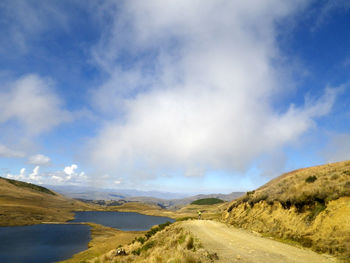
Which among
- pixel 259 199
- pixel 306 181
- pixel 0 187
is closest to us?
pixel 306 181

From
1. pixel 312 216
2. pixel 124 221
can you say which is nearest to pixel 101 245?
pixel 312 216

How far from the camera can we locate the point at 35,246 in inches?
2042

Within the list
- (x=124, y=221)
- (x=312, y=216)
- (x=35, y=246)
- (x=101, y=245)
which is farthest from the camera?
(x=124, y=221)

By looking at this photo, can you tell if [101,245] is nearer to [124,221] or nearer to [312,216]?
[312,216]

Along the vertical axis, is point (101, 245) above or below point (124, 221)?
above

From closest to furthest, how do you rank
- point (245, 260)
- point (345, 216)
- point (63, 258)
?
point (245, 260) < point (345, 216) < point (63, 258)

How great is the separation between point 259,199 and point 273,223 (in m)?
7.24

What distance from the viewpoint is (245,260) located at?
11.0 m


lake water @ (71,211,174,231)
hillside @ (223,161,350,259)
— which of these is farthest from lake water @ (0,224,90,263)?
hillside @ (223,161,350,259)

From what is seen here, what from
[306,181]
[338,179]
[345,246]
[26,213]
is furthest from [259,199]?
[26,213]

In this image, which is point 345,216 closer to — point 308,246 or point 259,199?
point 308,246

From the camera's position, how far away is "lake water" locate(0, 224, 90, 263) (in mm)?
42131

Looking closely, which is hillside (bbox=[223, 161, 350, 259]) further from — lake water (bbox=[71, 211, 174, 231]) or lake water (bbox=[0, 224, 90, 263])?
lake water (bbox=[71, 211, 174, 231])

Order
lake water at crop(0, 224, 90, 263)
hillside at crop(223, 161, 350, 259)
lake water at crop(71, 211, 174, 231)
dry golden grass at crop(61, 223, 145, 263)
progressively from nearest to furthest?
1. hillside at crop(223, 161, 350, 259)
2. dry golden grass at crop(61, 223, 145, 263)
3. lake water at crop(0, 224, 90, 263)
4. lake water at crop(71, 211, 174, 231)
